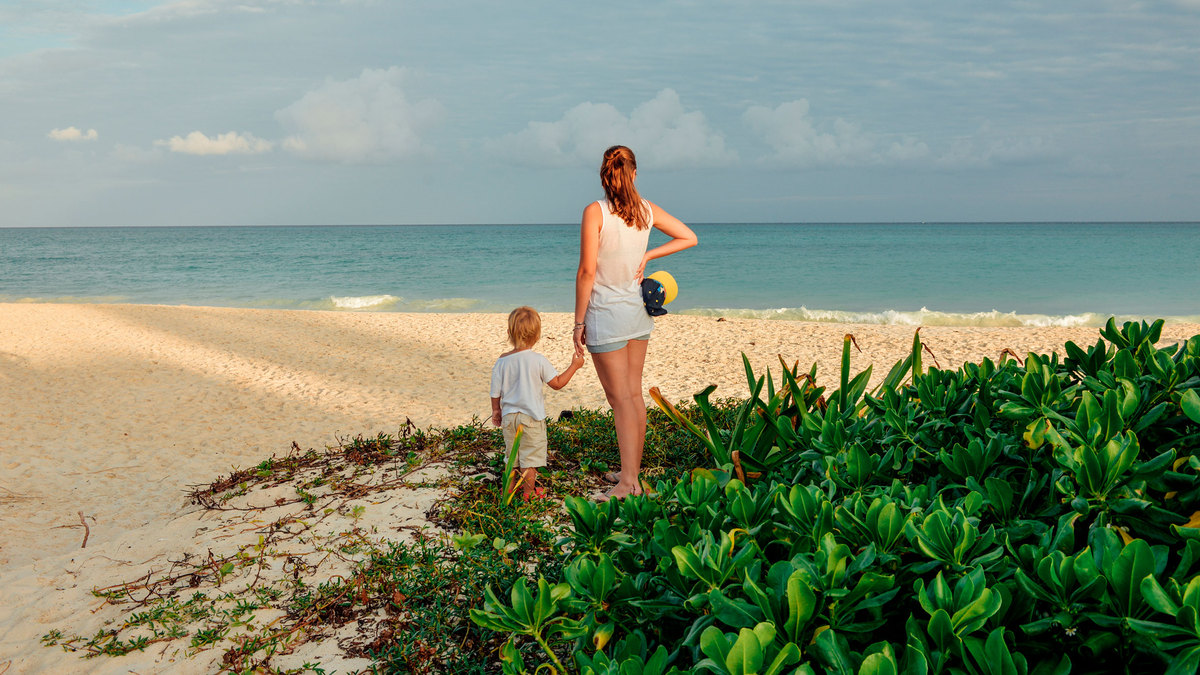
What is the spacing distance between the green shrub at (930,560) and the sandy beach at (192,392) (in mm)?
1862

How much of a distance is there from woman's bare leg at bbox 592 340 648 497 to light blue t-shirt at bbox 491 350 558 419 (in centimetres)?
34

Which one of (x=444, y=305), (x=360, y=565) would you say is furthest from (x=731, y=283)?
(x=360, y=565)

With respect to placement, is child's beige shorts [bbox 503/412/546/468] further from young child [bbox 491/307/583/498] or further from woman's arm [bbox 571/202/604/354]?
woman's arm [bbox 571/202/604/354]

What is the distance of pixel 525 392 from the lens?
417 centimetres

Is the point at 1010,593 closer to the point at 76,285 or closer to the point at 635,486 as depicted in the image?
the point at 635,486

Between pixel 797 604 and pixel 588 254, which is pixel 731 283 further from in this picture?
pixel 797 604

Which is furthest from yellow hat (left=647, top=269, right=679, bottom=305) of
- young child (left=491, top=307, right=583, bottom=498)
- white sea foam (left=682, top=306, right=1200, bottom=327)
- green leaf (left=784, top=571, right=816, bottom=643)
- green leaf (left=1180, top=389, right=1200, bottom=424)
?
white sea foam (left=682, top=306, right=1200, bottom=327)

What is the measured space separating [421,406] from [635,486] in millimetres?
5355

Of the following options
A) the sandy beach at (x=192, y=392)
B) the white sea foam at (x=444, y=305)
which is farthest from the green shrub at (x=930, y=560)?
the white sea foam at (x=444, y=305)

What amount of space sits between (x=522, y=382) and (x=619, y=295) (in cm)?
77

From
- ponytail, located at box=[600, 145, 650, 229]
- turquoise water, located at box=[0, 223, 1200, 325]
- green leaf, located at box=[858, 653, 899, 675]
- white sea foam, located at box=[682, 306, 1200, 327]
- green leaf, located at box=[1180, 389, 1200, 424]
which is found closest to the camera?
green leaf, located at box=[858, 653, 899, 675]

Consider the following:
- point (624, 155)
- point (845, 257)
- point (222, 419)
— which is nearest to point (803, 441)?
point (624, 155)

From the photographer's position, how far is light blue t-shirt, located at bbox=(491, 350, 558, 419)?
417 cm

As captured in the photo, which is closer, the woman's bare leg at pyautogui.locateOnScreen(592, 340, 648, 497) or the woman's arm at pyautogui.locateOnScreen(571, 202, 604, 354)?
the woman's arm at pyautogui.locateOnScreen(571, 202, 604, 354)
